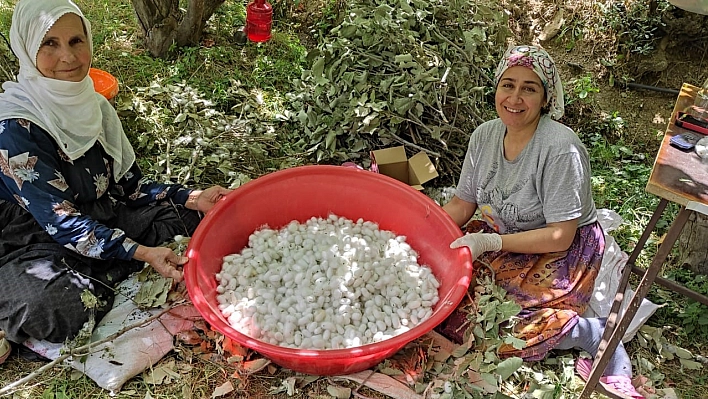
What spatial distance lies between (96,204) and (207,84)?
1.59 meters

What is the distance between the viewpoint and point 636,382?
7.04 feet

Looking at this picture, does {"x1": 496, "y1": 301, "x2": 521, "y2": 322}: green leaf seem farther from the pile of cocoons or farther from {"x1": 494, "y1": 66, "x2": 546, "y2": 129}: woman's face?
{"x1": 494, "y1": 66, "x2": 546, "y2": 129}: woman's face

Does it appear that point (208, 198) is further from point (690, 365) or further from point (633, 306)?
point (690, 365)

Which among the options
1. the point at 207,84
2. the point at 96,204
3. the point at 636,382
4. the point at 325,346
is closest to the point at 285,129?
the point at 207,84

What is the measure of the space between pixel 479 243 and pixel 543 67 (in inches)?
26.2

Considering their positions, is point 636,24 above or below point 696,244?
above

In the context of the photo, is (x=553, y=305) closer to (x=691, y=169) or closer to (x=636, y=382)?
(x=636, y=382)

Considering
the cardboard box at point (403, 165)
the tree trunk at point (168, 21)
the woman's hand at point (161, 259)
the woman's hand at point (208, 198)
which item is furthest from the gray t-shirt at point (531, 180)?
the tree trunk at point (168, 21)

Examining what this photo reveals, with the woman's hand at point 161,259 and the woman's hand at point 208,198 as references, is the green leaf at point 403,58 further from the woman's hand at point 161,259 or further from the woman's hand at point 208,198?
the woman's hand at point 161,259

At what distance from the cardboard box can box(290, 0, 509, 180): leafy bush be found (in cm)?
9

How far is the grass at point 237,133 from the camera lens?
2.10 m

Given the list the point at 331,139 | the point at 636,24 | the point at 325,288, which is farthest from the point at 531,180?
the point at 636,24

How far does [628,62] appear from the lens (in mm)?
3941

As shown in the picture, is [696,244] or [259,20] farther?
[259,20]
